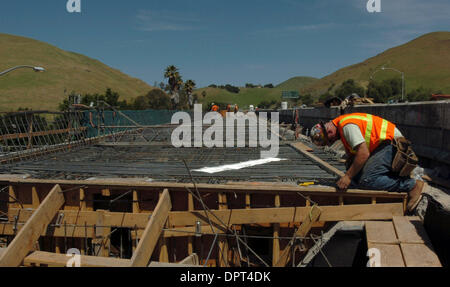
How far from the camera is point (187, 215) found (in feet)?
20.3

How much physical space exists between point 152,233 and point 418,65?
13153 centimetres

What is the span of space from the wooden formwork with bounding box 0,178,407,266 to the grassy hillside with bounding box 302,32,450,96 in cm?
9384

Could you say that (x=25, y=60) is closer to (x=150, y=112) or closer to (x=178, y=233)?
(x=150, y=112)

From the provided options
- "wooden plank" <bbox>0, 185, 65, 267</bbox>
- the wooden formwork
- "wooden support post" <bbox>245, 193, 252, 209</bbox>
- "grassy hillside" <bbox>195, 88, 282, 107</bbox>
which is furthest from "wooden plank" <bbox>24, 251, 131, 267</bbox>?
"grassy hillside" <bbox>195, 88, 282, 107</bbox>

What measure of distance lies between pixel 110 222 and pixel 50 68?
524 feet

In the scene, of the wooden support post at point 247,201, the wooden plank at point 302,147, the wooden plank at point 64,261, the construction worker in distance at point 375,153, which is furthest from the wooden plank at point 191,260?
the wooden plank at point 302,147

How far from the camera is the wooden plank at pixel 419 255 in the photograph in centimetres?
420

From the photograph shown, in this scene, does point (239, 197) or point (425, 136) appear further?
point (425, 136)

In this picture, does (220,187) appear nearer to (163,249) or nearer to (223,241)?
(223,241)

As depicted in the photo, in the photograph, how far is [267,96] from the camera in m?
176

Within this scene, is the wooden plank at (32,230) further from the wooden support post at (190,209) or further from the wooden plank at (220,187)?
the wooden support post at (190,209)

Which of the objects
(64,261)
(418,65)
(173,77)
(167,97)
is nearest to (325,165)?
(64,261)
